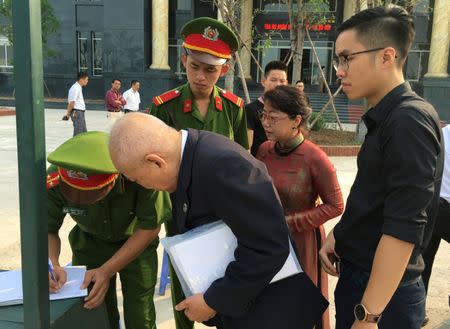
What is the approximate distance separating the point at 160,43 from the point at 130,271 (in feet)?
56.4

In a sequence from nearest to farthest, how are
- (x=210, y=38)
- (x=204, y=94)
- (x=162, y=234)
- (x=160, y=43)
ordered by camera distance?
(x=210, y=38) < (x=204, y=94) < (x=162, y=234) < (x=160, y=43)

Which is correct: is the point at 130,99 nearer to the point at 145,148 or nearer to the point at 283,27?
the point at 145,148

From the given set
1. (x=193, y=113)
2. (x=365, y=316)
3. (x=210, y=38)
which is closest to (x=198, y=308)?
(x=365, y=316)

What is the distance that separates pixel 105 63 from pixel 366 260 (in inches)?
756

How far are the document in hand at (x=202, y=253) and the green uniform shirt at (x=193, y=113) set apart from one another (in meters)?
1.31

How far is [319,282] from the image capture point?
7.47 feet

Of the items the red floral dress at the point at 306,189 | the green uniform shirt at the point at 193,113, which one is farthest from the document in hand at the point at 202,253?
the green uniform shirt at the point at 193,113

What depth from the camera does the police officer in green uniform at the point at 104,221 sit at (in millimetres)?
1564

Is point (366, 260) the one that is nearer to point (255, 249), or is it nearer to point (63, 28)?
point (255, 249)

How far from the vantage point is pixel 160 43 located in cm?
1816

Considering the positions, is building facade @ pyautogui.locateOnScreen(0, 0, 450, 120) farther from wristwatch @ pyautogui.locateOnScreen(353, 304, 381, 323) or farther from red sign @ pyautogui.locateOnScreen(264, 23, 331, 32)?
wristwatch @ pyautogui.locateOnScreen(353, 304, 381, 323)

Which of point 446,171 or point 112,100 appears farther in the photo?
point 112,100

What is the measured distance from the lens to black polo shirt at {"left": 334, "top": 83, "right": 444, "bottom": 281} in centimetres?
116

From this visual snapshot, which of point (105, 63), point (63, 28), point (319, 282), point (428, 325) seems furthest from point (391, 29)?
point (63, 28)
